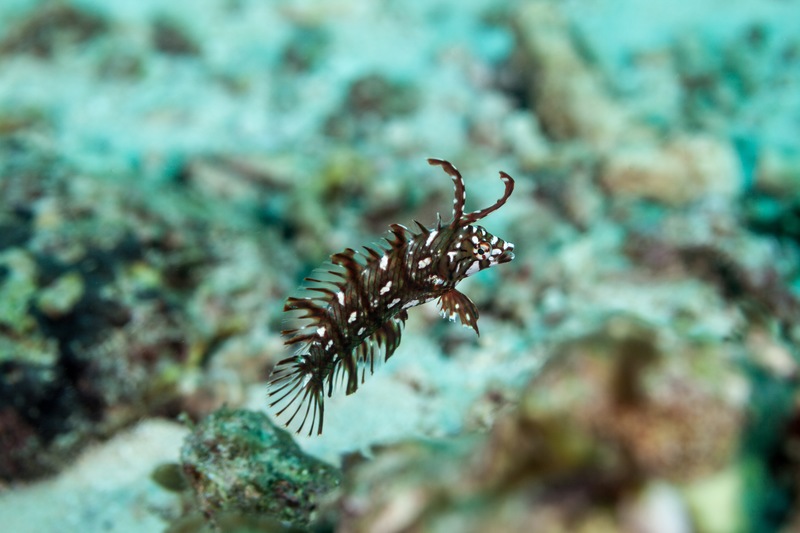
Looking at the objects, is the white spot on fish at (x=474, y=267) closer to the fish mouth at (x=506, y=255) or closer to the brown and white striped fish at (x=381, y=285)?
the brown and white striped fish at (x=381, y=285)

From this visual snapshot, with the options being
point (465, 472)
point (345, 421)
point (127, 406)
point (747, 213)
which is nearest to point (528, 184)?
point (747, 213)

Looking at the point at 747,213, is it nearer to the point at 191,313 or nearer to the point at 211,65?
the point at 191,313

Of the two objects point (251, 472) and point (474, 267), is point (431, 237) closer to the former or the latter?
point (474, 267)

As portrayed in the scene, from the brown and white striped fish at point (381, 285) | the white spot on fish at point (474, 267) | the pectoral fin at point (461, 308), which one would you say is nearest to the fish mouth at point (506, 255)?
the brown and white striped fish at point (381, 285)

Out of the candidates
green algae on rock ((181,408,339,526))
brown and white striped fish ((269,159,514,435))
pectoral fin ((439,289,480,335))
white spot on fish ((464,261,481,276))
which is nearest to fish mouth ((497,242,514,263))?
brown and white striped fish ((269,159,514,435))

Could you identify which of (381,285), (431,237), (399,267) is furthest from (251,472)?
(431,237)

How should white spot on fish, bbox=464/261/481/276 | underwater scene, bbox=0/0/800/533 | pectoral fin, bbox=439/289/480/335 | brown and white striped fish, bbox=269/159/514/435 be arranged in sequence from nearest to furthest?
1. underwater scene, bbox=0/0/800/533
2. brown and white striped fish, bbox=269/159/514/435
3. white spot on fish, bbox=464/261/481/276
4. pectoral fin, bbox=439/289/480/335

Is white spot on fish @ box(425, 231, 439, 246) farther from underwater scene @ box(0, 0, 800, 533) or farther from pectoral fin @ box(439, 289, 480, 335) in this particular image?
pectoral fin @ box(439, 289, 480, 335)
